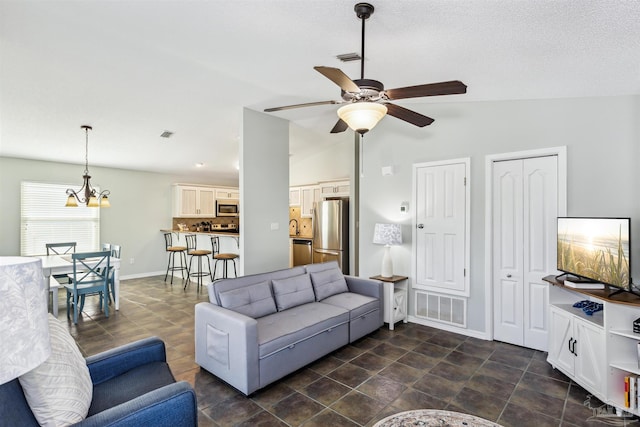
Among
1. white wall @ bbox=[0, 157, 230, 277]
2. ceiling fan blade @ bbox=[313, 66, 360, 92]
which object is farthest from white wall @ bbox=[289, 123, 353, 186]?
ceiling fan blade @ bbox=[313, 66, 360, 92]

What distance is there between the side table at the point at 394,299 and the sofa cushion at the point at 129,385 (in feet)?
9.13

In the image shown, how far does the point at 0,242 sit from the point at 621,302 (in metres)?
8.57

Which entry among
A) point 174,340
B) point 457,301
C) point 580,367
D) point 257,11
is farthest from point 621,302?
point 174,340

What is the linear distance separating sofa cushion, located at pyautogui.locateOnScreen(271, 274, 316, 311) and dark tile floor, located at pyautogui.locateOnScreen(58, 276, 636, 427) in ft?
2.19

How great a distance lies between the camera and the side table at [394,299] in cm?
417

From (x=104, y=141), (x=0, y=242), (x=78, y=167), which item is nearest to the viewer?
(x=104, y=141)

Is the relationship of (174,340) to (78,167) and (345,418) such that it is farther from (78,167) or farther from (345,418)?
(78,167)

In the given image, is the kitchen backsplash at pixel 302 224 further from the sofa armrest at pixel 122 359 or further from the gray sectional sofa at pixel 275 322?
the sofa armrest at pixel 122 359

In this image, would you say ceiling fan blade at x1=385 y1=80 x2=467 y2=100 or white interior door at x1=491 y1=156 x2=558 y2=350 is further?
white interior door at x1=491 y1=156 x2=558 y2=350

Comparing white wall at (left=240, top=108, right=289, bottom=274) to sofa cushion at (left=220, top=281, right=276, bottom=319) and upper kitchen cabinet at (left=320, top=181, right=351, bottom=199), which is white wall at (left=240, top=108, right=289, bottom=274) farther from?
upper kitchen cabinet at (left=320, top=181, right=351, bottom=199)

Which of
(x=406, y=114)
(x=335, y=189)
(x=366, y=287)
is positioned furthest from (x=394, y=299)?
(x=335, y=189)

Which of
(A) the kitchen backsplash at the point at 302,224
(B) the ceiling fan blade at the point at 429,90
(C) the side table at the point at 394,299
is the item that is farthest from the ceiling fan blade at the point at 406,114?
(A) the kitchen backsplash at the point at 302,224

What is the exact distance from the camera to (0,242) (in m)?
5.68

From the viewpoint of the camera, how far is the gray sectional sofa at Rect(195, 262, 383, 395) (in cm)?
262
